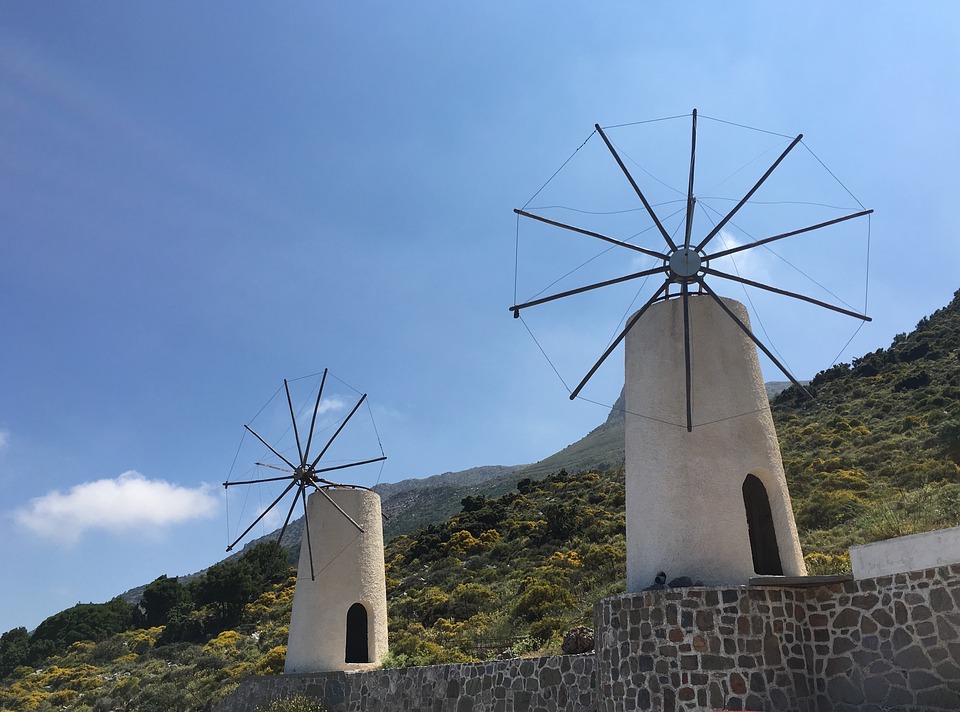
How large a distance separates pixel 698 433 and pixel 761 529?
188 centimetres

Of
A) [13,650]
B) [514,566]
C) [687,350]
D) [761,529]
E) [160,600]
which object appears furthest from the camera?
[160,600]

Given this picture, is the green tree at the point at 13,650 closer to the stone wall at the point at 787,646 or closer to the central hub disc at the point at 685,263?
the stone wall at the point at 787,646

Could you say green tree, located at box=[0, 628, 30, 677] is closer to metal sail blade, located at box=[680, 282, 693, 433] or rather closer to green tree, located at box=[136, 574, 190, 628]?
green tree, located at box=[136, 574, 190, 628]

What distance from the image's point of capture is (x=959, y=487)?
58.7ft

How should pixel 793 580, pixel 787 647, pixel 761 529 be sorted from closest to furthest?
1. pixel 787 647
2. pixel 793 580
3. pixel 761 529

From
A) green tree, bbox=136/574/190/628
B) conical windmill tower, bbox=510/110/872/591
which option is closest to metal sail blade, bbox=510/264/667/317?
conical windmill tower, bbox=510/110/872/591

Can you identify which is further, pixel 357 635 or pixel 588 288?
pixel 357 635

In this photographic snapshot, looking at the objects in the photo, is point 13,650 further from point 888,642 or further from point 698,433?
point 888,642

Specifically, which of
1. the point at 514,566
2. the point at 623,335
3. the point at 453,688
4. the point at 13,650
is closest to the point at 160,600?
the point at 13,650

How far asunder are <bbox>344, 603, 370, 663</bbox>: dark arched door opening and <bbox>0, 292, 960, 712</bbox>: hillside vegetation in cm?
77

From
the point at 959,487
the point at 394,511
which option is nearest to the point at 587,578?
the point at 959,487

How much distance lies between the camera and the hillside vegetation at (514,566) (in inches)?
742

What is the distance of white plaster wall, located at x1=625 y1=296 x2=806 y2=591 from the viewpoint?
973 cm

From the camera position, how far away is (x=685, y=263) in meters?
11.2
